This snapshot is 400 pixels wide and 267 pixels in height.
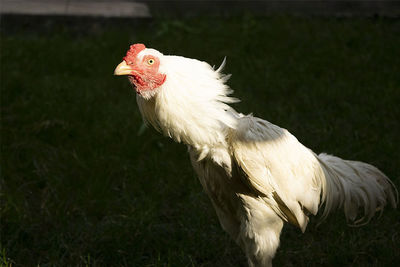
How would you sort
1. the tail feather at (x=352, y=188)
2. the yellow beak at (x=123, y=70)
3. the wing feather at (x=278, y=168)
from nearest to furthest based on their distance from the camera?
the yellow beak at (x=123, y=70) → the wing feather at (x=278, y=168) → the tail feather at (x=352, y=188)

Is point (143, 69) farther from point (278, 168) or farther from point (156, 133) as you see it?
point (156, 133)

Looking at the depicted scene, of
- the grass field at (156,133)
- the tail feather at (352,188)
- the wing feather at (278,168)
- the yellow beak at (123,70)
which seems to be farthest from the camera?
the grass field at (156,133)

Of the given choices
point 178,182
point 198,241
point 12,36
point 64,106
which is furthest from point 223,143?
point 12,36

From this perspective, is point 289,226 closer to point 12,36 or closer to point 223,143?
point 223,143

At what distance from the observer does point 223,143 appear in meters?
3.03

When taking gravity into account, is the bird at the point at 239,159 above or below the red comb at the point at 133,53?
below

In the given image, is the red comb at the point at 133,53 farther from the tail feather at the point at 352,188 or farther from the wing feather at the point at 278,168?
the tail feather at the point at 352,188

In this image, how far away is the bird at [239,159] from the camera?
2.85m

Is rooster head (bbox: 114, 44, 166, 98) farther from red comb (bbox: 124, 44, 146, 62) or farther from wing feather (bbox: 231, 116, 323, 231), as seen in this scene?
wing feather (bbox: 231, 116, 323, 231)

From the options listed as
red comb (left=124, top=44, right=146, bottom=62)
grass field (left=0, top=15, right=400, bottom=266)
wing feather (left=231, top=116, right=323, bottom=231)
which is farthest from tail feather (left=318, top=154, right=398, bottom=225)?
red comb (left=124, top=44, right=146, bottom=62)

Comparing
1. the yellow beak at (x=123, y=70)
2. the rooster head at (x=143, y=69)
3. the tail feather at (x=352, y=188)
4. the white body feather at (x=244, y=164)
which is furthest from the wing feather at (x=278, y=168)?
the yellow beak at (x=123, y=70)

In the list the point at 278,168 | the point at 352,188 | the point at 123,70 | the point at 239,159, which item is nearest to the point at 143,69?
the point at 123,70

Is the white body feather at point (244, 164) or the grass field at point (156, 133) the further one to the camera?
the grass field at point (156, 133)

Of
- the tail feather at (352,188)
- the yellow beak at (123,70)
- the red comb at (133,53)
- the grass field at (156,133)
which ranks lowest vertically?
the grass field at (156,133)
